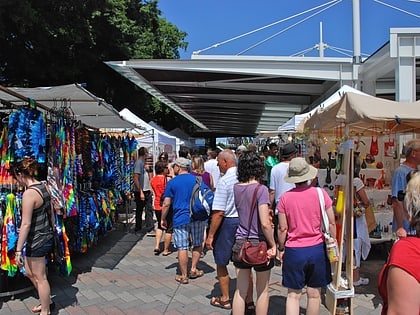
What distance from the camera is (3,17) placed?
12.4 metres

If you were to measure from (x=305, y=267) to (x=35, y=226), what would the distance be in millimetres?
2479

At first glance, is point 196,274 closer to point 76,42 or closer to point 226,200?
point 226,200

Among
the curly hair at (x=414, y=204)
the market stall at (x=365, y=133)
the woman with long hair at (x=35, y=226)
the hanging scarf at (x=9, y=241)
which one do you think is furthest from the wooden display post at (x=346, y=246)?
the hanging scarf at (x=9, y=241)

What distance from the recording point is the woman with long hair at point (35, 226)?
398 cm

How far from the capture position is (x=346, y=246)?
452 centimetres

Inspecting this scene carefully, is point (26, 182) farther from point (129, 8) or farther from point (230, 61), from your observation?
point (129, 8)

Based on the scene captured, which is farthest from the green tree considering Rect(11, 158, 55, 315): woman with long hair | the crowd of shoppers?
the crowd of shoppers

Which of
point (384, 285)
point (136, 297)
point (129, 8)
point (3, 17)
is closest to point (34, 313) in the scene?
point (136, 297)

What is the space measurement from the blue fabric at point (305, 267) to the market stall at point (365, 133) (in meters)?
0.67

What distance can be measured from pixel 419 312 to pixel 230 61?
10572 millimetres

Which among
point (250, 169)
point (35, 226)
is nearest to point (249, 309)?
point (250, 169)

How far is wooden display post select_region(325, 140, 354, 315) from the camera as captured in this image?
393cm

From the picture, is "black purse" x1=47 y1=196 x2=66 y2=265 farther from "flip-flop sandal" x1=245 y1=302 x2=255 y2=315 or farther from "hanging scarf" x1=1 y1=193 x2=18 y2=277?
"flip-flop sandal" x1=245 y1=302 x2=255 y2=315

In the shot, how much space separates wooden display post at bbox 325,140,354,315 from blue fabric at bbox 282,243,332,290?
2.13 ft
